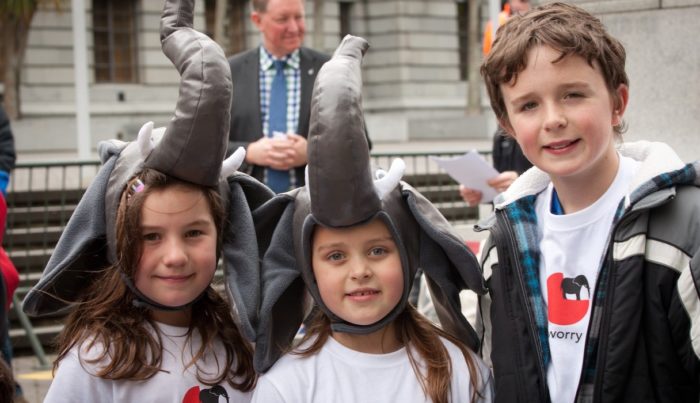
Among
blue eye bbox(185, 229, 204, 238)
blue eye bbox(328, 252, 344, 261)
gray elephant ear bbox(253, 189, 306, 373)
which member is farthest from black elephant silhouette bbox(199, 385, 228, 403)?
blue eye bbox(328, 252, 344, 261)

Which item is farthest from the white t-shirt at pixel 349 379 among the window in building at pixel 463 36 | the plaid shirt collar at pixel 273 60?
the window in building at pixel 463 36

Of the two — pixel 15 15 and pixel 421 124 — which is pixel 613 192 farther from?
pixel 421 124

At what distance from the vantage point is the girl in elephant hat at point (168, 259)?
3.29m

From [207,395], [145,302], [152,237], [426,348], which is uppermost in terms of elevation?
[152,237]

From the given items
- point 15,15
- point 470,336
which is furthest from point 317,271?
point 15,15

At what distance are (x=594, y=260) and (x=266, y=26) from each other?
11.6ft

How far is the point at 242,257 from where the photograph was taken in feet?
11.3

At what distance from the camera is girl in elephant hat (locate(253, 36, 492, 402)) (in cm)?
310

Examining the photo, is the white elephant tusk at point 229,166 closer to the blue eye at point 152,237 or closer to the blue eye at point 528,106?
the blue eye at point 152,237

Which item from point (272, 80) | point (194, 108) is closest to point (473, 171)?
point (272, 80)

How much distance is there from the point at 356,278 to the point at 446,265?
1.06 feet

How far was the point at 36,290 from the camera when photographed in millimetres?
3537

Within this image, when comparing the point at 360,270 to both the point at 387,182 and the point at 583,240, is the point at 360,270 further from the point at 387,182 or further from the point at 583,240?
the point at 583,240

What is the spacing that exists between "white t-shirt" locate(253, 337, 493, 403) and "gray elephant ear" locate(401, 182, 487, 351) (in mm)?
113
